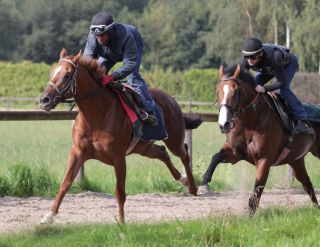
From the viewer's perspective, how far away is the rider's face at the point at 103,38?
8.92 metres

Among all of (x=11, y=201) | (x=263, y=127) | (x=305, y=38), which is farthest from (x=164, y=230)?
(x=305, y=38)

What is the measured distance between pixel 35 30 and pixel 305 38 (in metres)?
51.2

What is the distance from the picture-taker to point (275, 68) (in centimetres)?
939

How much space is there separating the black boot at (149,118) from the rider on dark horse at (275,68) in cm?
120

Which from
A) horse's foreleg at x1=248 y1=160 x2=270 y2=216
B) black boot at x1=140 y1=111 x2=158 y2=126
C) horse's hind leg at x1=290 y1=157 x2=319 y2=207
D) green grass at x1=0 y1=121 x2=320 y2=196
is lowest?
green grass at x1=0 y1=121 x2=320 y2=196

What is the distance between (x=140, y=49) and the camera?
9.64 m

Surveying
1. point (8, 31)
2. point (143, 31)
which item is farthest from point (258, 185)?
point (143, 31)

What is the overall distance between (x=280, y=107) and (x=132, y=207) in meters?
2.22

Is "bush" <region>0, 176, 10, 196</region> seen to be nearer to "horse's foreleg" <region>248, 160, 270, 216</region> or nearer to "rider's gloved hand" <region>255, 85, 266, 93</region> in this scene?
"horse's foreleg" <region>248, 160, 270, 216</region>

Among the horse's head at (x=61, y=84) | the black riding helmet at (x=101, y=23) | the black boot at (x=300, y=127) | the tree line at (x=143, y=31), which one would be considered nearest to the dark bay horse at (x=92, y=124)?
the horse's head at (x=61, y=84)

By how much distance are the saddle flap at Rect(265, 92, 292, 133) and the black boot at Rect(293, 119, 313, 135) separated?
15 centimetres

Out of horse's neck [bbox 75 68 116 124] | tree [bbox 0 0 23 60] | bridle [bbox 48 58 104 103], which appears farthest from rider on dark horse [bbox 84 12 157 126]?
tree [bbox 0 0 23 60]

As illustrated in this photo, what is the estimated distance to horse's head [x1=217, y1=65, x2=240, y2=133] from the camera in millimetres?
8422

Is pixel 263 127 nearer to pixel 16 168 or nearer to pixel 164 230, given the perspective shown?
pixel 164 230
